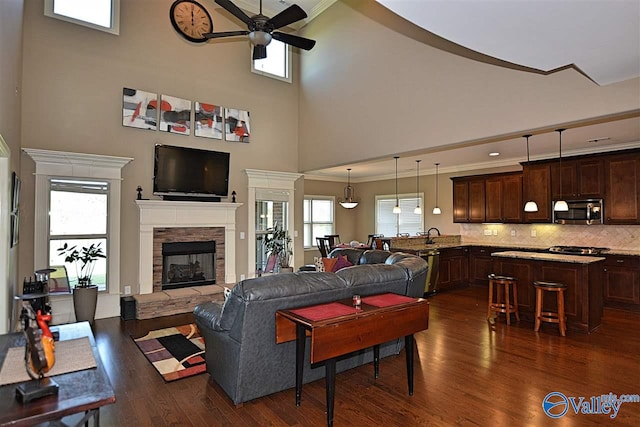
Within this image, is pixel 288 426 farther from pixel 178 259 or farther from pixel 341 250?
pixel 178 259

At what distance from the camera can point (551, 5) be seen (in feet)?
7.29

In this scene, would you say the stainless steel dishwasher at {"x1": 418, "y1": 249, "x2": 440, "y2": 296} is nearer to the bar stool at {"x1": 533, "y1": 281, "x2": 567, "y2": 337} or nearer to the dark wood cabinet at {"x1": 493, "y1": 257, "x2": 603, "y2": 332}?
the dark wood cabinet at {"x1": 493, "y1": 257, "x2": 603, "y2": 332}

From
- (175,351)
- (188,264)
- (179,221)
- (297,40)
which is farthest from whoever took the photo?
(188,264)

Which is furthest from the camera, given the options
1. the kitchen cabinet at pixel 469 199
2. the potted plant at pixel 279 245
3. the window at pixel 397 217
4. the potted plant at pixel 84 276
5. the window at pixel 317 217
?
the window at pixel 317 217

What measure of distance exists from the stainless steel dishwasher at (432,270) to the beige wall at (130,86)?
11.3 feet

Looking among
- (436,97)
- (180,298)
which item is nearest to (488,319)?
(436,97)

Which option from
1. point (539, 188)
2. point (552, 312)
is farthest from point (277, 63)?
point (552, 312)

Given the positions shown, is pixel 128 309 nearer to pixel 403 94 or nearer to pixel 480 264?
pixel 403 94

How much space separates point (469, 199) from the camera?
316 inches

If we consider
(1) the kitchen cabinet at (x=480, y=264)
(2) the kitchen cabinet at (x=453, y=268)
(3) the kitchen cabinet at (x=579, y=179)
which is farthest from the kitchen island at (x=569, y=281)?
(1) the kitchen cabinet at (x=480, y=264)

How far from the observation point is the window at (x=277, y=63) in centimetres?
745

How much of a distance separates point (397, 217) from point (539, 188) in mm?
3710

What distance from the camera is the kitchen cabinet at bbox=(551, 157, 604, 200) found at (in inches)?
239

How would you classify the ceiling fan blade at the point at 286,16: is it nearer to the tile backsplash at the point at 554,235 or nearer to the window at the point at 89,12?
the window at the point at 89,12
